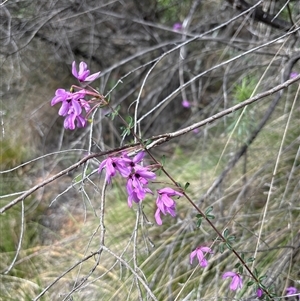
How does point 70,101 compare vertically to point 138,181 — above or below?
above

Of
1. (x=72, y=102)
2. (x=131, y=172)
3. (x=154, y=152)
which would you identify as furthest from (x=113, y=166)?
(x=154, y=152)

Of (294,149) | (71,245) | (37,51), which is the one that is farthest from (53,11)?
(294,149)

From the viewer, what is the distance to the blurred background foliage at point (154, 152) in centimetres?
183

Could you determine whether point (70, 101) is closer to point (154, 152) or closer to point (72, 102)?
point (72, 102)

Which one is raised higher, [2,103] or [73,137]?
[2,103]

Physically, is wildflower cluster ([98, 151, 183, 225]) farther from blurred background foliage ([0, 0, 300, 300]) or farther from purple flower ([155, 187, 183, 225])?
blurred background foliage ([0, 0, 300, 300])

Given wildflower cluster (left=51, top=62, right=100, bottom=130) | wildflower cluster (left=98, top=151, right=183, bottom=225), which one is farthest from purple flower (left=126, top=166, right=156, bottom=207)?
wildflower cluster (left=51, top=62, right=100, bottom=130)

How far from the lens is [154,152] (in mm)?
3256

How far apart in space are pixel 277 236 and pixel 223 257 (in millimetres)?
207

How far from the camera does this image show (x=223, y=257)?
190 cm

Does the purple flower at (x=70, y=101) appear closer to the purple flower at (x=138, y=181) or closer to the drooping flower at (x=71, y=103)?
the drooping flower at (x=71, y=103)

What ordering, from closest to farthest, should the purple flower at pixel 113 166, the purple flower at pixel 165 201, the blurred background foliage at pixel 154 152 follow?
the purple flower at pixel 113 166, the purple flower at pixel 165 201, the blurred background foliage at pixel 154 152

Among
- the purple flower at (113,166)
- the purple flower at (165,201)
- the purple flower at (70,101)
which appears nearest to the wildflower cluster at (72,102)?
the purple flower at (70,101)

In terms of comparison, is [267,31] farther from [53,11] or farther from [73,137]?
[73,137]
